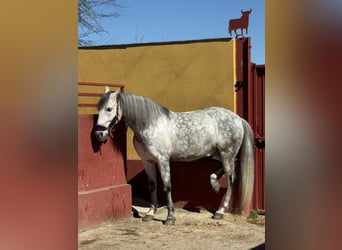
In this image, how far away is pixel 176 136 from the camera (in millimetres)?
5660

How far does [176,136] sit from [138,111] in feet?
1.83

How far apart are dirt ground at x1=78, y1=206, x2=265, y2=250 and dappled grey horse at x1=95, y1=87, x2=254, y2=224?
0.19 m

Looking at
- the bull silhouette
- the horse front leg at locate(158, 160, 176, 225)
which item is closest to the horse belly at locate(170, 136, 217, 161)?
the horse front leg at locate(158, 160, 176, 225)

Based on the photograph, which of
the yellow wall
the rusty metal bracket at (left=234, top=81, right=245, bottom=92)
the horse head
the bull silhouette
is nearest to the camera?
the horse head

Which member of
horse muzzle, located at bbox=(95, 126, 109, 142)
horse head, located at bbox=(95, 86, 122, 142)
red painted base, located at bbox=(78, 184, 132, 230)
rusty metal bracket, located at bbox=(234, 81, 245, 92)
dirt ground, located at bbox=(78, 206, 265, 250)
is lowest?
dirt ground, located at bbox=(78, 206, 265, 250)

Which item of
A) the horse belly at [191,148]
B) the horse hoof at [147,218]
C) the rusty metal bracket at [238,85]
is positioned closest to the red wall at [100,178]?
the horse hoof at [147,218]

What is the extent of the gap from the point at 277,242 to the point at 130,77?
20.9ft

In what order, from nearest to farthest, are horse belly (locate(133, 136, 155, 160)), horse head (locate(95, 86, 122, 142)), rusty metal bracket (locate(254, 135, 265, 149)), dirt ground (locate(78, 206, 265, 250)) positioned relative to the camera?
dirt ground (locate(78, 206, 265, 250)), horse head (locate(95, 86, 122, 142)), horse belly (locate(133, 136, 155, 160)), rusty metal bracket (locate(254, 135, 265, 149))

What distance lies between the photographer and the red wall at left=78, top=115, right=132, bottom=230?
5250 mm

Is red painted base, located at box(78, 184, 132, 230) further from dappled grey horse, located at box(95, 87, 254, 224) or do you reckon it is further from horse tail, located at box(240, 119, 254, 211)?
horse tail, located at box(240, 119, 254, 211)

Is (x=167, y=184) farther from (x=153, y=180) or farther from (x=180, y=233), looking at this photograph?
(x=180, y=233)

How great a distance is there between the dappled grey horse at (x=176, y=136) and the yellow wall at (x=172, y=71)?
66 cm

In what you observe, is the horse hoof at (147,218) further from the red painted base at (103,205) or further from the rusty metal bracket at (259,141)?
the rusty metal bracket at (259,141)

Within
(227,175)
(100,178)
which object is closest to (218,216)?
(227,175)
